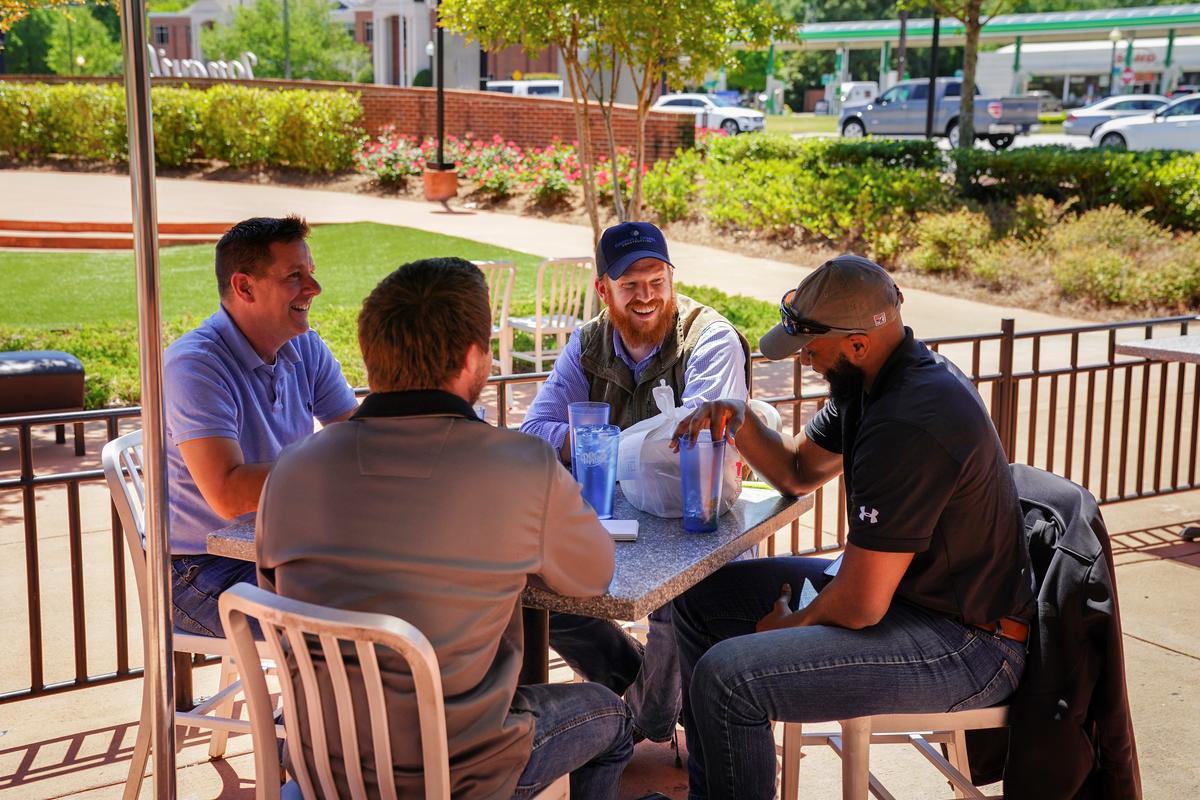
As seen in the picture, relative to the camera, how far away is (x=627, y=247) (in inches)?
143

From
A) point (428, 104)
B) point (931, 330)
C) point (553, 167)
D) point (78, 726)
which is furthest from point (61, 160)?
point (78, 726)

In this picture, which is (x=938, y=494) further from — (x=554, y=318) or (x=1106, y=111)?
(x=1106, y=111)

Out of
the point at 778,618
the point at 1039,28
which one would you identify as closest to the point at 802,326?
the point at 778,618

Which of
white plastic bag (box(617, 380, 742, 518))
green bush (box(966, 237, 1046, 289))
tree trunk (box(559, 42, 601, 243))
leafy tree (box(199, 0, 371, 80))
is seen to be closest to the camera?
white plastic bag (box(617, 380, 742, 518))

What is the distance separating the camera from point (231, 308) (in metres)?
3.30

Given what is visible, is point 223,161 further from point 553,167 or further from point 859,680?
point 859,680

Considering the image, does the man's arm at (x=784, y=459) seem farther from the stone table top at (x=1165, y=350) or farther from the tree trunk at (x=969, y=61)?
the tree trunk at (x=969, y=61)

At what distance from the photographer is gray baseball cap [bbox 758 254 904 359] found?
2.59 metres

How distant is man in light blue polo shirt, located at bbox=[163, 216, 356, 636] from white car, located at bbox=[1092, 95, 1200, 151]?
26.6 meters

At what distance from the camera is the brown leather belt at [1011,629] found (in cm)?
257

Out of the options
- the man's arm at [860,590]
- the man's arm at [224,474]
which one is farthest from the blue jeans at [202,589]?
the man's arm at [860,590]

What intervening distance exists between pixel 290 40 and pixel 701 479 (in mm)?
58934

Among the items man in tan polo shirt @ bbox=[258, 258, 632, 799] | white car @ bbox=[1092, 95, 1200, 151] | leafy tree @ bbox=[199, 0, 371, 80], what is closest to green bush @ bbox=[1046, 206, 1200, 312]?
man in tan polo shirt @ bbox=[258, 258, 632, 799]

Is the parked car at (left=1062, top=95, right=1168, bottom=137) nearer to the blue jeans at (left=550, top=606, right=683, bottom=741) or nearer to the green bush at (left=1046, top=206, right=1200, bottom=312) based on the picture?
the green bush at (left=1046, top=206, right=1200, bottom=312)
